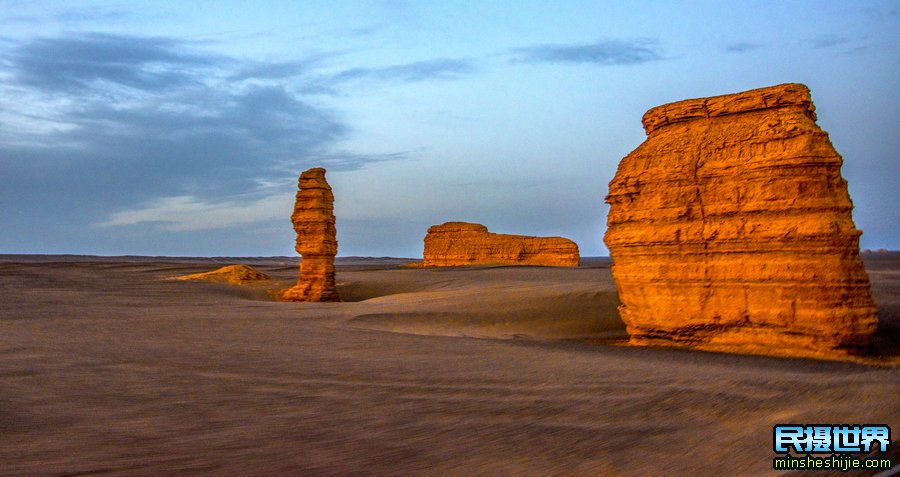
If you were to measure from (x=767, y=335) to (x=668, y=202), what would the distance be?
9.20ft

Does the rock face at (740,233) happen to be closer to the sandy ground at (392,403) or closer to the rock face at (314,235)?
the sandy ground at (392,403)

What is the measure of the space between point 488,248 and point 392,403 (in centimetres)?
4807

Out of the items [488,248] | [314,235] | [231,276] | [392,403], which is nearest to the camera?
[392,403]

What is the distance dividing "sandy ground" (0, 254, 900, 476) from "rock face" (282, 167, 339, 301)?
1382cm

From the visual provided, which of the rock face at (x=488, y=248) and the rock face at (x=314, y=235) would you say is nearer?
the rock face at (x=314, y=235)

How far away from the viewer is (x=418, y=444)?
409 cm

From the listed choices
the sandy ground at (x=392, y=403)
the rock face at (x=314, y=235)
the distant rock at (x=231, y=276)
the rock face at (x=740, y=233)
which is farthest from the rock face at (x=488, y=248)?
the sandy ground at (x=392, y=403)

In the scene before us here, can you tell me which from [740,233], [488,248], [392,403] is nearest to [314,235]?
[740,233]

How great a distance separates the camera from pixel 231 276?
3300 cm

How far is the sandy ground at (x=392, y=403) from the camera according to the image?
373 centimetres

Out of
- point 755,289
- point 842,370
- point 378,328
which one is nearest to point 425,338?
point 378,328

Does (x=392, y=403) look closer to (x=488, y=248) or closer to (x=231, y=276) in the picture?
(x=231, y=276)

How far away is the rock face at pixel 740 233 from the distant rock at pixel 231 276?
2615 centimetres

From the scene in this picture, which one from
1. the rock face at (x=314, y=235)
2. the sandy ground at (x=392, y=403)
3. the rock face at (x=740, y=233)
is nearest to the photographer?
the sandy ground at (x=392, y=403)
